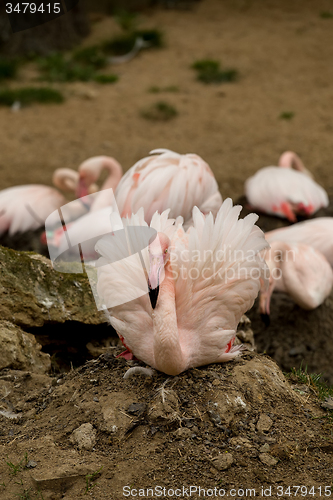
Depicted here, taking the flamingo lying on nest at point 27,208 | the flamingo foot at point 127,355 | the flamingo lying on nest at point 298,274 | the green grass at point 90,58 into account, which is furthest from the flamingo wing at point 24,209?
the green grass at point 90,58

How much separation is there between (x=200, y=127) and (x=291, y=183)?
2.82 meters

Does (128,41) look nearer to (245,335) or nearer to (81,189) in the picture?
(81,189)

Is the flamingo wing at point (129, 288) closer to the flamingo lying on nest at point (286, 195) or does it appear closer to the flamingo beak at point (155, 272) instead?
the flamingo beak at point (155, 272)

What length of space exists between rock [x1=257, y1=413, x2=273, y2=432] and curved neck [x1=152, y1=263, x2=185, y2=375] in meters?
0.46

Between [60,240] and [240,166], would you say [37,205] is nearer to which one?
[60,240]

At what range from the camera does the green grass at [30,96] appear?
9711mm

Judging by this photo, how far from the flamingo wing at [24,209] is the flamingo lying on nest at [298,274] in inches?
110

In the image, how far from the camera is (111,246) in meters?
3.22

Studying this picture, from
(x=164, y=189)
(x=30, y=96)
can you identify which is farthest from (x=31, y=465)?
(x=30, y=96)

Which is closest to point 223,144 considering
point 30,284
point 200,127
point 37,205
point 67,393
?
point 200,127

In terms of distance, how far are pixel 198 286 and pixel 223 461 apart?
0.93m

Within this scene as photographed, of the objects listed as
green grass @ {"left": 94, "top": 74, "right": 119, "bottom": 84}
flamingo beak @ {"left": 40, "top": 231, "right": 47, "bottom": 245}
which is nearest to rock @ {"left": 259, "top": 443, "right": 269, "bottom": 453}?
flamingo beak @ {"left": 40, "top": 231, "right": 47, "bottom": 245}

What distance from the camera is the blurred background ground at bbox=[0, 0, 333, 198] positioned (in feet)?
27.2

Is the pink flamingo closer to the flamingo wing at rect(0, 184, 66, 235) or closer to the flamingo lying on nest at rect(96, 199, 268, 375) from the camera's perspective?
the flamingo lying on nest at rect(96, 199, 268, 375)
